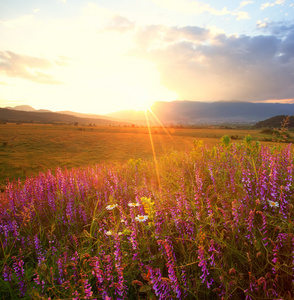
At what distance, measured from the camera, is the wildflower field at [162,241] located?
2039 millimetres

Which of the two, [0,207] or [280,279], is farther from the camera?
[0,207]

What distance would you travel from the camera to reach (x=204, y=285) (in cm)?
231

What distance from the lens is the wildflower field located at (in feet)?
6.69

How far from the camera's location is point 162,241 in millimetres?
1835

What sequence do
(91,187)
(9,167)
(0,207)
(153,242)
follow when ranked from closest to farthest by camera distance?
1. (153,242)
2. (0,207)
3. (91,187)
4. (9,167)

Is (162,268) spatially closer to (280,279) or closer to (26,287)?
(280,279)

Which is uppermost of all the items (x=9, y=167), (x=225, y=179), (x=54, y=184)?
(x=225, y=179)

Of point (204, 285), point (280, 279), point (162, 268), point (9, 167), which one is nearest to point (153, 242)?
point (162, 268)

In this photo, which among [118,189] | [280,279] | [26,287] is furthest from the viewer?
[118,189]

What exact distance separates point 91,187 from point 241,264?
3.85 meters

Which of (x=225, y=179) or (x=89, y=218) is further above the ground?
(x=225, y=179)

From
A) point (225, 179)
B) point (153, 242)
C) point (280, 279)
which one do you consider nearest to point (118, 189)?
point (153, 242)

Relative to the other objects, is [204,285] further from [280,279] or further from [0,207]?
[0,207]

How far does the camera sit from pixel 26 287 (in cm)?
239
